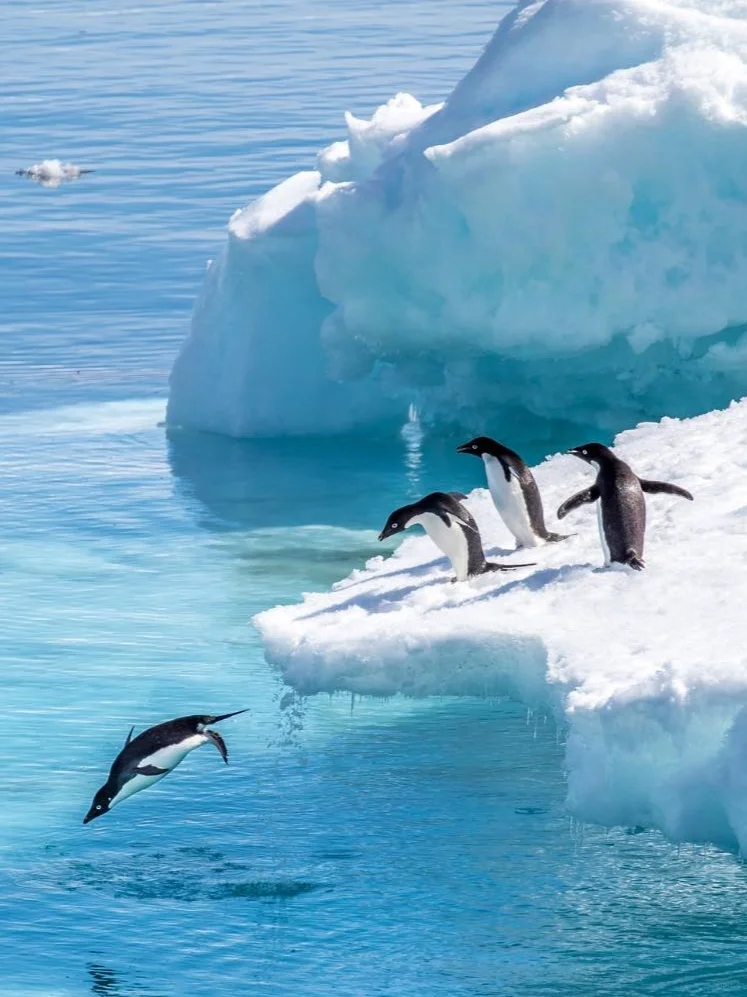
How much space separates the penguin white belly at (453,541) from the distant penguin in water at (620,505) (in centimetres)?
67

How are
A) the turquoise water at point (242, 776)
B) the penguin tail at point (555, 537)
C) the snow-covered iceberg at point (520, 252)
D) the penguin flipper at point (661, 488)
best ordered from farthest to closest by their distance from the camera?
the snow-covered iceberg at point (520, 252), the penguin tail at point (555, 537), the penguin flipper at point (661, 488), the turquoise water at point (242, 776)

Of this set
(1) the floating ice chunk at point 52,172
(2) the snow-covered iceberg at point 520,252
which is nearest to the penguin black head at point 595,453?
(2) the snow-covered iceberg at point 520,252

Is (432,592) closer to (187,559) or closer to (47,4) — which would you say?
(187,559)

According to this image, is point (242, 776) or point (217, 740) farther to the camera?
point (242, 776)

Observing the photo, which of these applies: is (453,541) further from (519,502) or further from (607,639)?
(607,639)

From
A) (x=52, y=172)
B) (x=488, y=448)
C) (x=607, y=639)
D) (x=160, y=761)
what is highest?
(x=52, y=172)

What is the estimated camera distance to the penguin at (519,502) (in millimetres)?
10539

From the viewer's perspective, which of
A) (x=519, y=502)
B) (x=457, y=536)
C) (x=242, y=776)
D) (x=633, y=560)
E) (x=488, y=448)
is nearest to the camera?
(x=633, y=560)

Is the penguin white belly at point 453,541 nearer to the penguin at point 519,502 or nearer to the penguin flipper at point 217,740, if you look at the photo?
the penguin at point 519,502

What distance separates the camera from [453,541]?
400 inches

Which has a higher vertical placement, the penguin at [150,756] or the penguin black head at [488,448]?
the penguin black head at [488,448]

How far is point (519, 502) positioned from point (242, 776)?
2070 millimetres

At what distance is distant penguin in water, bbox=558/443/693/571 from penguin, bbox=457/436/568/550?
1.34ft

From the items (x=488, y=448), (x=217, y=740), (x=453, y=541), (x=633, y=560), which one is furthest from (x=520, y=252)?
(x=217, y=740)
